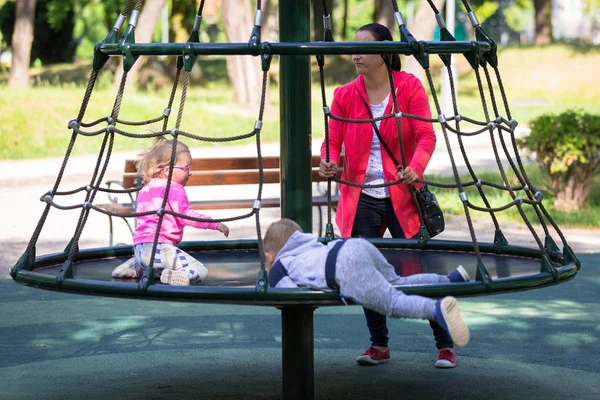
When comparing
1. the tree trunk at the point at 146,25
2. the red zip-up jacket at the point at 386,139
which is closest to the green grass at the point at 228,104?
the tree trunk at the point at 146,25

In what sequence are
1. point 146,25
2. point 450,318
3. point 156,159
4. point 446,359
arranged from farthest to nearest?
1. point 146,25
2. point 446,359
3. point 156,159
4. point 450,318

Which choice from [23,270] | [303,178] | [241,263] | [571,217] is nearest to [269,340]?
[241,263]

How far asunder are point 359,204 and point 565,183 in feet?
25.5

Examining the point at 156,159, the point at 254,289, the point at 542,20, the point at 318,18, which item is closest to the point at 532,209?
the point at 156,159

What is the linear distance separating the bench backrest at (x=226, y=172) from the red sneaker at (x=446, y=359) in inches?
166

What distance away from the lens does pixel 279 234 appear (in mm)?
3949

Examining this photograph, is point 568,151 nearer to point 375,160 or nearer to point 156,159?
point 375,160

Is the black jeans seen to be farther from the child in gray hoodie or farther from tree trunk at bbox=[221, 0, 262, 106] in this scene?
tree trunk at bbox=[221, 0, 262, 106]

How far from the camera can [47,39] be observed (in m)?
48.1

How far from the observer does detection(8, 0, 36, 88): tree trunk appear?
105ft

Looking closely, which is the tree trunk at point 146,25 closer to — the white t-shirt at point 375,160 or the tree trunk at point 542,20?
the tree trunk at point 542,20

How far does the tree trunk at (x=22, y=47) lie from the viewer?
105ft

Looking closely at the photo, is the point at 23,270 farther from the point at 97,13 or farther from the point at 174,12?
the point at 97,13

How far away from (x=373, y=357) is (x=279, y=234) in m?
1.75
